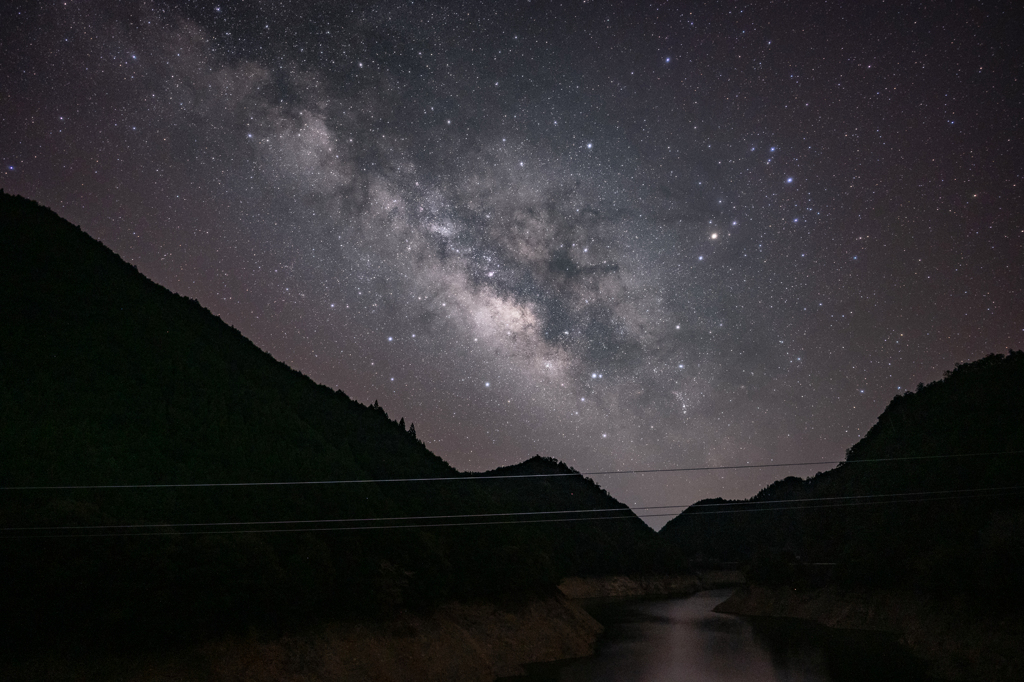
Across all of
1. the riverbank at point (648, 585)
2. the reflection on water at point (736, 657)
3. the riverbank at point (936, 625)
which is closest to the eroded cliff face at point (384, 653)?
the reflection on water at point (736, 657)

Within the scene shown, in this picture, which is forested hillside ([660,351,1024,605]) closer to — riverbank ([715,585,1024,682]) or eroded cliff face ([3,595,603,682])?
riverbank ([715,585,1024,682])

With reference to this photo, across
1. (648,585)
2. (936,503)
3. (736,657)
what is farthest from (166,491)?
(648,585)

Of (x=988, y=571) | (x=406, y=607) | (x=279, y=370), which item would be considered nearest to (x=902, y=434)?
(x=988, y=571)

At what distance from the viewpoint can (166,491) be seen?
1594 inches

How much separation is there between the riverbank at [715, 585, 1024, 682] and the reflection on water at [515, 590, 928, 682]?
2.21 m

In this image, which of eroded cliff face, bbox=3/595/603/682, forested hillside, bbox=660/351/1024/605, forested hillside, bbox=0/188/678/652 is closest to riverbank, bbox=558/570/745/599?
forested hillside, bbox=660/351/1024/605

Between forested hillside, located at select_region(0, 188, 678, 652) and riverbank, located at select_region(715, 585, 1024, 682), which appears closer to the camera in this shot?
forested hillside, located at select_region(0, 188, 678, 652)

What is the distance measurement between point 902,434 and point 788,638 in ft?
146

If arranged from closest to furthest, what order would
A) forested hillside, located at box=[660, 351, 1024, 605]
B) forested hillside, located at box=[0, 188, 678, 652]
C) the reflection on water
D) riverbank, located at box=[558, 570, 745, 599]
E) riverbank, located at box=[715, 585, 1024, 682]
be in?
forested hillside, located at box=[0, 188, 678, 652] < riverbank, located at box=[715, 585, 1024, 682] < the reflection on water < forested hillside, located at box=[660, 351, 1024, 605] < riverbank, located at box=[558, 570, 745, 599]

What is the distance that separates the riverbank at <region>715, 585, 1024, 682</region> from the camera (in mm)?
37906

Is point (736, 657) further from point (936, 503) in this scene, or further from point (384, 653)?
point (384, 653)

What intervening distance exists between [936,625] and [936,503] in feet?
55.2

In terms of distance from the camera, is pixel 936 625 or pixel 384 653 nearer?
pixel 384 653

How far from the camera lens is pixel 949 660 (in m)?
40.8
